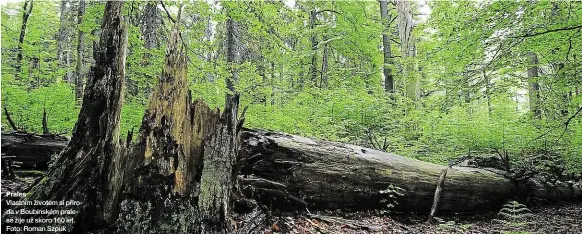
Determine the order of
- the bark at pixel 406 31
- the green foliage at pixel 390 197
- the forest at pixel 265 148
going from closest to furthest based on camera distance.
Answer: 1. the forest at pixel 265 148
2. the green foliage at pixel 390 197
3. the bark at pixel 406 31

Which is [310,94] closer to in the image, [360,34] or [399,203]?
[360,34]

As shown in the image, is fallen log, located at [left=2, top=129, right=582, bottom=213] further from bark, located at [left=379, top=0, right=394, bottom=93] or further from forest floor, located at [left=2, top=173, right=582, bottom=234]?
bark, located at [left=379, top=0, right=394, bottom=93]

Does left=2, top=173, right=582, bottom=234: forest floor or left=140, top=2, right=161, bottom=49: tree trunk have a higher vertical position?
left=140, top=2, right=161, bottom=49: tree trunk

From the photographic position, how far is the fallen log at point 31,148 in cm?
455

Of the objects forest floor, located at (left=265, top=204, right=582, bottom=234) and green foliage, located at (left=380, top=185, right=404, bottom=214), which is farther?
green foliage, located at (left=380, top=185, right=404, bottom=214)

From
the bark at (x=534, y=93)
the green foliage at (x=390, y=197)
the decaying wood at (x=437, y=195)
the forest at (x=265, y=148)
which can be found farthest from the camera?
the bark at (x=534, y=93)

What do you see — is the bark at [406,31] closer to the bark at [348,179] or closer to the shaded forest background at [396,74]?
the shaded forest background at [396,74]

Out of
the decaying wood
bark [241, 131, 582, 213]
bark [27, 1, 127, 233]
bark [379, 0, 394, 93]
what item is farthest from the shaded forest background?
the decaying wood

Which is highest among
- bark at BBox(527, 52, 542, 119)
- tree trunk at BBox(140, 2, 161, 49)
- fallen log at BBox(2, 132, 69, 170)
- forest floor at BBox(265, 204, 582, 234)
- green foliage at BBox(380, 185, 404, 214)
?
tree trunk at BBox(140, 2, 161, 49)

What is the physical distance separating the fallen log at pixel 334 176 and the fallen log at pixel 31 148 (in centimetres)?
1

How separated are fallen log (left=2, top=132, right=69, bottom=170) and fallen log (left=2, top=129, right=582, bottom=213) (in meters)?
0.01

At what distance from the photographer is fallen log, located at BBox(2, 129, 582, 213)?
4367mm

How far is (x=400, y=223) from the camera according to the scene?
16.5ft

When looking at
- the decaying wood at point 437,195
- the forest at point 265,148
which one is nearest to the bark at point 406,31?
the forest at point 265,148
